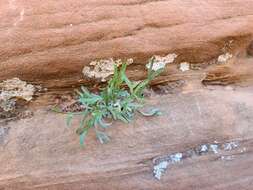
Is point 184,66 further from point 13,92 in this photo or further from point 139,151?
point 13,92

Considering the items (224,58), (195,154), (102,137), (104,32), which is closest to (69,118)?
(102,137)

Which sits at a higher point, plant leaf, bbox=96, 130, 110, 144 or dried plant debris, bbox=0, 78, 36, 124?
dried plant debris, bbox=0, 78, 36, 124

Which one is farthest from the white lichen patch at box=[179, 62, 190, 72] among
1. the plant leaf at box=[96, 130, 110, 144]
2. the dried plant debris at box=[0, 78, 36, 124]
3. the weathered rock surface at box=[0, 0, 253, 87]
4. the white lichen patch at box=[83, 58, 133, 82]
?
the dried plant debris at box=[0, 78, 36, 124]

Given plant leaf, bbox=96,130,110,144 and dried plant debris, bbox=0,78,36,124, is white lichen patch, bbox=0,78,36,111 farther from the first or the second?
plant leaf, bbox=96,130,110,144

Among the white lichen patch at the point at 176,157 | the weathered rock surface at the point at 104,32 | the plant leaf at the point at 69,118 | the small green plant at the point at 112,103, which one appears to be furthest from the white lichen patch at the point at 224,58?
the plant leaf at the point at 69,118

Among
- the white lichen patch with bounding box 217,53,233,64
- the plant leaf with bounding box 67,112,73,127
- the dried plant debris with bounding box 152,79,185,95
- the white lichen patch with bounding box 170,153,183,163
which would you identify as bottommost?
the white lichen patch with bounding box 170,153,183,163

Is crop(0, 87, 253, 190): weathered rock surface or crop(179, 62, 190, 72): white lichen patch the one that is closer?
crop(0, 87, 253, 190): weathered rock surface
